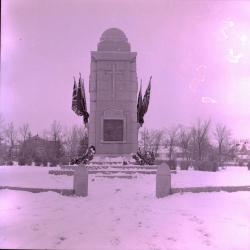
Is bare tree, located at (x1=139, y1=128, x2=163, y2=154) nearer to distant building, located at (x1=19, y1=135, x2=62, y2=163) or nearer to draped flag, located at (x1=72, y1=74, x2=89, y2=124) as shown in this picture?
distant building, located at (x1=19, y1=135, x2=62, y2=163)

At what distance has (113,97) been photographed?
2227cm

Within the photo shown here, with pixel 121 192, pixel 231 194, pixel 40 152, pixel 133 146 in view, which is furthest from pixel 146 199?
pixel 40 152

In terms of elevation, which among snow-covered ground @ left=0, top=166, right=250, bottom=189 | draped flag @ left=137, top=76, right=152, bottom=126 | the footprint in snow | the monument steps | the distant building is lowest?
the footprint in snow

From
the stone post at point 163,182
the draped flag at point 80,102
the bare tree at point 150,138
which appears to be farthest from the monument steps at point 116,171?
the bare tree at point 150,138

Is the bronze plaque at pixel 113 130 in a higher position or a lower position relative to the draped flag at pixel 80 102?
lower

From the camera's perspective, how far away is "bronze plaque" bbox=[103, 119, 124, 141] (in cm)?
2141

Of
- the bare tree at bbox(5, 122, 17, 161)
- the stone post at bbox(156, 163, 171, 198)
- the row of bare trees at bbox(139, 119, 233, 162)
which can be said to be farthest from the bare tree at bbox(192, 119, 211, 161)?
the stone post at bbox(156, 163, 171, 198)

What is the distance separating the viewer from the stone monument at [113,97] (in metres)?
21.7

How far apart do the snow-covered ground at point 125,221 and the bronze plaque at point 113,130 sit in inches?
348

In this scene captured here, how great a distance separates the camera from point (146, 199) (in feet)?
40.0

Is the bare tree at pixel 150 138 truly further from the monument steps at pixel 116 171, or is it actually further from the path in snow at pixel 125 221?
the path in snow at pixel 125 221

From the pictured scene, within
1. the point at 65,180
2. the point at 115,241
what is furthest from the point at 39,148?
the point at 115,241

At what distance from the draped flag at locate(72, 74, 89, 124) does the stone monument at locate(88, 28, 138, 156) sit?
3.20 ft

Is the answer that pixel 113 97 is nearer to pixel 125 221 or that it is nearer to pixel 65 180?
pixel 65 180
